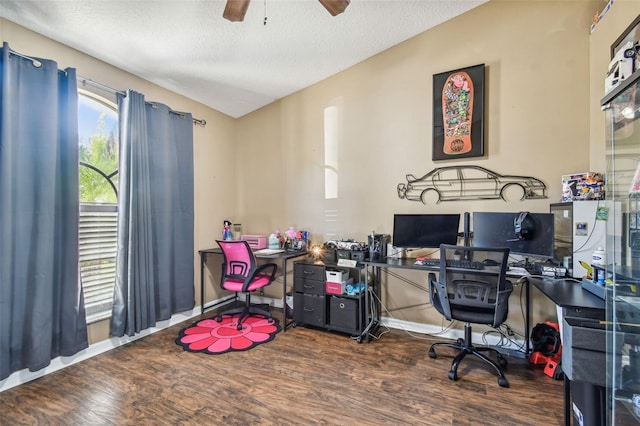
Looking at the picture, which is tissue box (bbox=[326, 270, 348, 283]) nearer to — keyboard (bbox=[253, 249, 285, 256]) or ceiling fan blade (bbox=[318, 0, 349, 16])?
keyboard (bbox=[253, 249, 285, 256])

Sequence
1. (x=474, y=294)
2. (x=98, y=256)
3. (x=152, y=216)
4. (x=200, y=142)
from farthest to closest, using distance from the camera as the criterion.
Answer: (x=200, y=142), (x=152, y=216), (x=98, y=256), (x=474, y=294)

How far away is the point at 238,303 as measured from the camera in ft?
12.8

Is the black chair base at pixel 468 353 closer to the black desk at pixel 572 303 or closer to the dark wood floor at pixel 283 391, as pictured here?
the dark wood floor at pixel 283 391

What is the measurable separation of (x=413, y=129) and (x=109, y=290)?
3.34 meters

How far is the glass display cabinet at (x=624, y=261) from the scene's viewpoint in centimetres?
126

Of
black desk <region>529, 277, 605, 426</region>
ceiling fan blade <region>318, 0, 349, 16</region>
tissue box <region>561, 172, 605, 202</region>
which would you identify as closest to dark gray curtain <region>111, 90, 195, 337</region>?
ceiling fan blade <region>318, 0, 349, 16</region>

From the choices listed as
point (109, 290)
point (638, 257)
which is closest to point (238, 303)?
point (109, 290)

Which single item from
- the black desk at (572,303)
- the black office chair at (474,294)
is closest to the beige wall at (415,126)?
the black office chair at (474,294)

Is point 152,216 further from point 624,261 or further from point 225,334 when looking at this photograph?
point 624,261

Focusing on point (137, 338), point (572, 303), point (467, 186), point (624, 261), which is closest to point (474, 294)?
point (572, 303)

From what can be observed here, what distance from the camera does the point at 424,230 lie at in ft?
8.93

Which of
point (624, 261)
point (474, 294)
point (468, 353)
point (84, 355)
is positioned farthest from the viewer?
point (84, 355)

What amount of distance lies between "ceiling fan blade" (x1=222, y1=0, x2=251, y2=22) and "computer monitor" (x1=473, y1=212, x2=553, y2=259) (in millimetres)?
2362

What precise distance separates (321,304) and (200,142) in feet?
8.00
